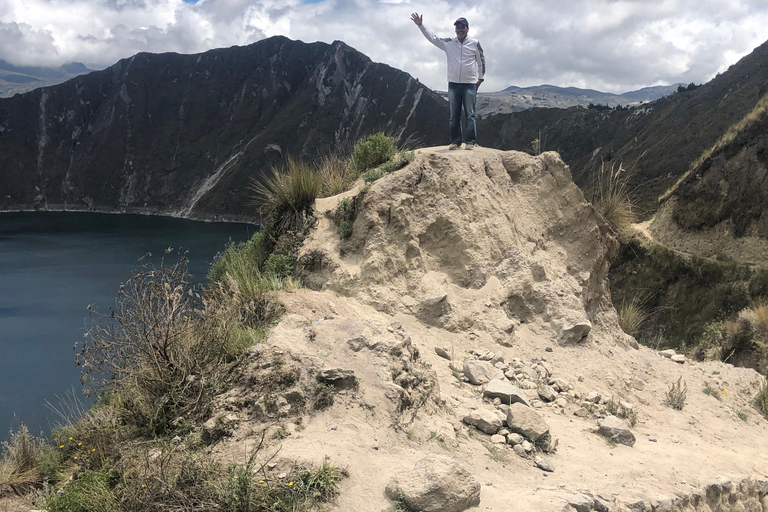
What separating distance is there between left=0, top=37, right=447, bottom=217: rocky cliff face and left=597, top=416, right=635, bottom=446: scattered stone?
2934 inches

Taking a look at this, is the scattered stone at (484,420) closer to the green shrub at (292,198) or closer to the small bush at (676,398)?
the small bush at (676,398)

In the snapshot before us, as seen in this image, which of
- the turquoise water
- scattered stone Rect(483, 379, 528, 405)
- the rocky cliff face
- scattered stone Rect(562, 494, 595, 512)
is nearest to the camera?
scattered stone Rect(562, 494, 595, 512)

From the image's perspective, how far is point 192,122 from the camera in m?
98.0

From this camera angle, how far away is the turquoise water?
16.5m

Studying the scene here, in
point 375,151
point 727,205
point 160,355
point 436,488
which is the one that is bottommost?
point 436,488

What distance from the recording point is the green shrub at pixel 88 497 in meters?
2.83

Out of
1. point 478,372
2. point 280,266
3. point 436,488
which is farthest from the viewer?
point 280,266

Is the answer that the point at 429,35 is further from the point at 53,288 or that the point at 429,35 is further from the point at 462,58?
the point at 53,288

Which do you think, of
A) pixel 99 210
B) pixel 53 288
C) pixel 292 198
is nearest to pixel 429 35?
pixel 292 198

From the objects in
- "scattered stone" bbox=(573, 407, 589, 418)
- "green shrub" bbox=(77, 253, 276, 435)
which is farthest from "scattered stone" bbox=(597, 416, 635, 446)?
"green shrub" bbox=(77, 253, 276, 435)

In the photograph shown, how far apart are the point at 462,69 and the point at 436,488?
5632 millimetres

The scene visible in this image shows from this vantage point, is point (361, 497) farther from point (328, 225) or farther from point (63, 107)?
point (63, 107)

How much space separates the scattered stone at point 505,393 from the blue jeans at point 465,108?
11.8ft

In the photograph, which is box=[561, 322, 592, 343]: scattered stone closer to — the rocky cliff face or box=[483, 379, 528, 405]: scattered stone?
box=[483, 379, 528, 405]: scattered stone
